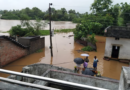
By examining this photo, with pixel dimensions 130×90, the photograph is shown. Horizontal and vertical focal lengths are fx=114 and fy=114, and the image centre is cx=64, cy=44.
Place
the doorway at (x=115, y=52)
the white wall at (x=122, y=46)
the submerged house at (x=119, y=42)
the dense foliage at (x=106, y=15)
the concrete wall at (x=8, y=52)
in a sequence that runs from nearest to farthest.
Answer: the concrete wall at (x=8, y=52), the submerged house at (x=119, y=42), the white wall at (x=122, y=46), the doorway at (x=115, y=52), the dense foliage at (x=106, y=15)

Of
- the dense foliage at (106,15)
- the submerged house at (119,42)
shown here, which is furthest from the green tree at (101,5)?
the submerged house at (119,42)

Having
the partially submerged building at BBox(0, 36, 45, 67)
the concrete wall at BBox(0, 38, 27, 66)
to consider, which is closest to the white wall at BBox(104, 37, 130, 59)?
the partially submerged building at BBox(0, 36, 45, 67)

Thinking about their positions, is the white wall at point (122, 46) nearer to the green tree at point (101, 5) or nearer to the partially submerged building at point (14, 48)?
the partially submerged building at point (14, 48)

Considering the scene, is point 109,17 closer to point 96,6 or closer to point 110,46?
point 96,6

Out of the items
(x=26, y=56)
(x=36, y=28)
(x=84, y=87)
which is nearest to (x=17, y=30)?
(x=36, y=28)

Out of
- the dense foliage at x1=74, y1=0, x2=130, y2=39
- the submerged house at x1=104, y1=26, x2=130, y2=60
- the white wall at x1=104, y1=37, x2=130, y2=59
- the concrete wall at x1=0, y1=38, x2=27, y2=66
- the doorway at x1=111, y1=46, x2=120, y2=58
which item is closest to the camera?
the concrete wall at x1=0, y1=38, x2=27, y2=66

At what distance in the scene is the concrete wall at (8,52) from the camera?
1007 centimetres

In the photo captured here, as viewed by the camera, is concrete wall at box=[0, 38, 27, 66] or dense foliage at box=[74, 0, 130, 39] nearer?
concrete wall at box=[0, 38, 27, 66]

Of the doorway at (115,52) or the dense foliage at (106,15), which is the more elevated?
the dense foliage at (106,15)

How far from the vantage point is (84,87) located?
1233 mm

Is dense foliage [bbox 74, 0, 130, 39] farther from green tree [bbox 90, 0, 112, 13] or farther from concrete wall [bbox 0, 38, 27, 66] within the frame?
concrete wall [bbox 0, 38, 27, 66]

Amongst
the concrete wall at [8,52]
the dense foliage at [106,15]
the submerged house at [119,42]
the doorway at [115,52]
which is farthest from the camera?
the dense foliage at [106,15]

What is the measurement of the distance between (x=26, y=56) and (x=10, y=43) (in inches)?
124

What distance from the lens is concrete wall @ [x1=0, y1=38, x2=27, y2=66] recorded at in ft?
33.0
